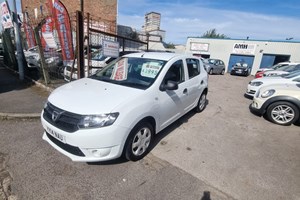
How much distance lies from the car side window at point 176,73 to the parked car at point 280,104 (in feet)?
9.30

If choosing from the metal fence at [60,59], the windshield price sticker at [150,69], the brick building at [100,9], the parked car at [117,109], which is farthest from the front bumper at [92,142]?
the brick building at [100,9]

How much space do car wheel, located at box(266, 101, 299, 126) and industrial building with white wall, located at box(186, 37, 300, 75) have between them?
20.7m

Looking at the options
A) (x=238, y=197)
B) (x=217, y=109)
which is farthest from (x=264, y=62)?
(x=238, y=197)

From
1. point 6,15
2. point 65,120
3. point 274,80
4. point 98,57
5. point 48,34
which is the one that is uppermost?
point 6,15

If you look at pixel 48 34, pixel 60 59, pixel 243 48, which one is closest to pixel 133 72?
pixel 48 34

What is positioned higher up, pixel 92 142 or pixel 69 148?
pixel 92 142

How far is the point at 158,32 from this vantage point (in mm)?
33625

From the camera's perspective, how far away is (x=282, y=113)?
5004 mm

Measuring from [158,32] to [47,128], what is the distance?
110 ft

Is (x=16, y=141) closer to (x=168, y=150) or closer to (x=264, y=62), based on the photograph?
(x=168, y=150)

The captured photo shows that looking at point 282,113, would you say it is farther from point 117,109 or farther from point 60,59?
point 60,59

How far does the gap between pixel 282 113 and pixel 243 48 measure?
2109 cm

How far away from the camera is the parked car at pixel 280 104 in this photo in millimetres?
4848

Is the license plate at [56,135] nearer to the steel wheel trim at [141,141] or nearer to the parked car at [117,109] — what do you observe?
the parked car at [117,109]
